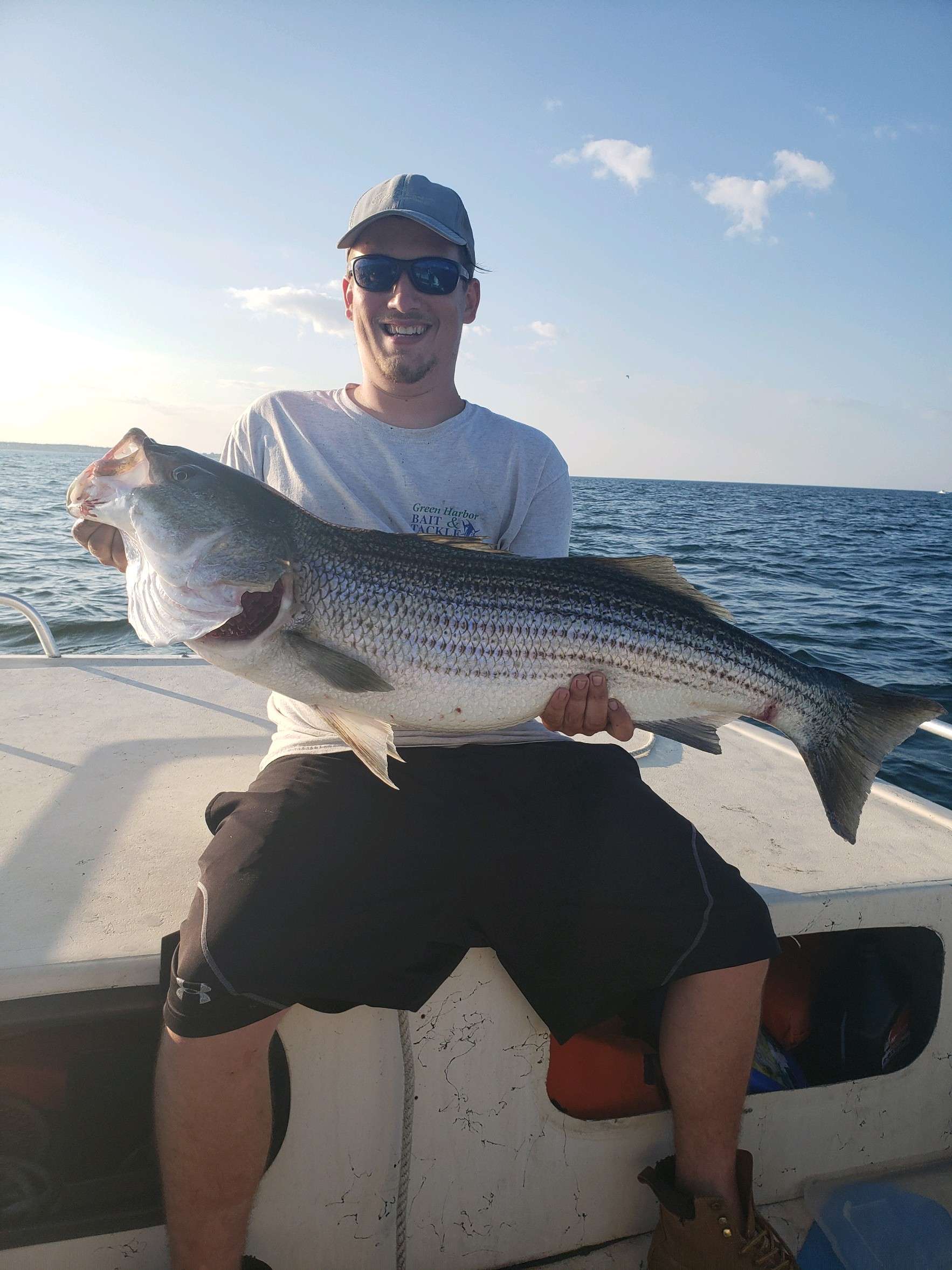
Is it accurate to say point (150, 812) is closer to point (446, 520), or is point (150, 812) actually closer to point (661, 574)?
point (446, 520)

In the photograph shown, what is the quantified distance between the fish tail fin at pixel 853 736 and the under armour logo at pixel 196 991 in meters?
2.37

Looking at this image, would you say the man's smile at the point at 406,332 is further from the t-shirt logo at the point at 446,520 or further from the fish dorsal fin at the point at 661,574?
the fish dorsal fin at the point at 661,574

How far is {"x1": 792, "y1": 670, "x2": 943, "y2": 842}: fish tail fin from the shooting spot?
120 inches

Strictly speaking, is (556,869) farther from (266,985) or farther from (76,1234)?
(76,1234)

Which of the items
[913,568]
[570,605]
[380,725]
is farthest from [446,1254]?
[913,568]

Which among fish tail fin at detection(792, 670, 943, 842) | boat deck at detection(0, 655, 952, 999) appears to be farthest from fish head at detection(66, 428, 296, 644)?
fish tail fin at detection(792, 670, 943, 842)

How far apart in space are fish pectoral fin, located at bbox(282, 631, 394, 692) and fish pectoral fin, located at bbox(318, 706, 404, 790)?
11 centimetres

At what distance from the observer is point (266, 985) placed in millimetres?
2113

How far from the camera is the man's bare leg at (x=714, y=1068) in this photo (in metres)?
2.48

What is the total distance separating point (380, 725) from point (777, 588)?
1959 cm

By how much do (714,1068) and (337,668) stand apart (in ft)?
6.20

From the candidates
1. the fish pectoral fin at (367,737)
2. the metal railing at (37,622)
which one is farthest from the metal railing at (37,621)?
the fish pectoral fin at (367,737)

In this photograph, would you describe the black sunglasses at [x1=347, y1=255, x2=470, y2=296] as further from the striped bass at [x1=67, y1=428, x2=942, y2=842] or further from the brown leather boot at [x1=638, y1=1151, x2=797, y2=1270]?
the brown leather boot at [x1=638, y1=1151, x2=797, y2=1270]

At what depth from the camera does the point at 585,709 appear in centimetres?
309
